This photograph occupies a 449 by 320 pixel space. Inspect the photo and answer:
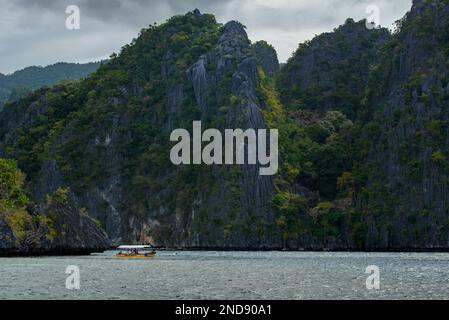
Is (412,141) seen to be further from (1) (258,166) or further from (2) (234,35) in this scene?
(2) (234,35)

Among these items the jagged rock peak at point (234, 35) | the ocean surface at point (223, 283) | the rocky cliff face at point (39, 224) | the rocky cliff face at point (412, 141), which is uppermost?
the jagged rock peak at point (234, 35)

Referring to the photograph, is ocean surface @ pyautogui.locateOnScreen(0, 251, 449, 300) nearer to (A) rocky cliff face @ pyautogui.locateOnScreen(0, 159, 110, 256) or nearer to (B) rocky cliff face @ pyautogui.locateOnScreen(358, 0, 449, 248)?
(A) rocky cliff face @ pyautogui.locateOnScreen(0, 159, 110, 256)

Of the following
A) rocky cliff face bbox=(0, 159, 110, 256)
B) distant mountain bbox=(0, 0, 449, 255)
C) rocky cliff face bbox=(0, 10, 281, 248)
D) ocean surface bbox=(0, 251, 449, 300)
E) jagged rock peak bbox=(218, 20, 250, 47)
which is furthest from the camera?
jagged rock peak bbox=(218, 20, 250, 47)

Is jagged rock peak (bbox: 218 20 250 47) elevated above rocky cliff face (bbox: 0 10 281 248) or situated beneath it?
elevated above

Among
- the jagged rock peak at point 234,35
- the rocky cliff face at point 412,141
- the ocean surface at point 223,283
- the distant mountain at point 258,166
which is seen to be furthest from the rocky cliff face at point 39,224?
the jagged rock peak at point 234,35

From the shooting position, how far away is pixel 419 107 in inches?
6127

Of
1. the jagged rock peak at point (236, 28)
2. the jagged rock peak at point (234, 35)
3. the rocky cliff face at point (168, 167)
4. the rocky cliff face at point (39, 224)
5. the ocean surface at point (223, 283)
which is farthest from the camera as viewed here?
the jagged rock peak at point (236, 28)

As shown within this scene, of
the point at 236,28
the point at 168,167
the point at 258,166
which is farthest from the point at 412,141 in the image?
the point at 236,28

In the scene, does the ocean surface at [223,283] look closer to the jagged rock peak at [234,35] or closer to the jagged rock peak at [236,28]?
the jagged rock peak at [234,35]

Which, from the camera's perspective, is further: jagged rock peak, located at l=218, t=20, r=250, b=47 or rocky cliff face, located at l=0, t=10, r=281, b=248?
jagged rock peak, located at l=218, t=20, r=250, b=47

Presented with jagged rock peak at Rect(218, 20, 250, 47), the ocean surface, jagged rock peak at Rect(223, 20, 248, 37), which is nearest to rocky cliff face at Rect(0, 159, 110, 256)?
the ocean surface

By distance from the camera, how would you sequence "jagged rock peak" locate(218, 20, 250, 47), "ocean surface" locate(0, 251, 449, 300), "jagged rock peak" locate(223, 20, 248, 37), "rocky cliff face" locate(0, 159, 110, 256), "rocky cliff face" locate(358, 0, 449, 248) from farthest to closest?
"jagged rock peak" locate(223, 20, 248, 37)
"jagged rock peak" locate(218, 20, 250, 47)
"rocky cliff face" locate(358, 0, 449, 248)
"rocky cliff face" locate(0, 159, 110, 256)
"ocean surface" locate(0, 251, 449, 300)

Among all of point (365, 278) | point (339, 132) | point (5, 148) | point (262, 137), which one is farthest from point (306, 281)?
point (5, 148)

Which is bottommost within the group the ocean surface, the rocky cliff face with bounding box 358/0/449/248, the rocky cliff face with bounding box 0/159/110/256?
the ocean surface
